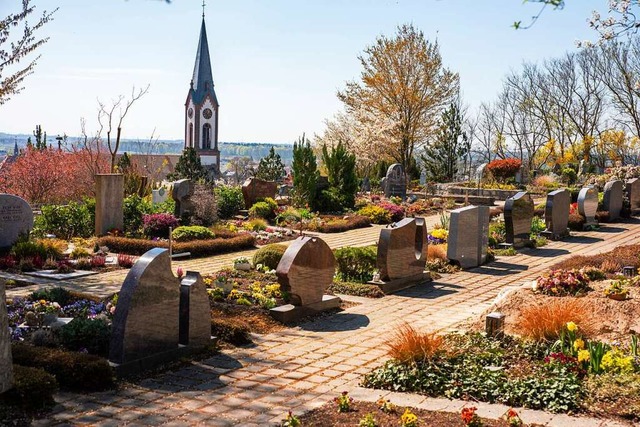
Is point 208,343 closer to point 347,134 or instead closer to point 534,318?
point 534,318

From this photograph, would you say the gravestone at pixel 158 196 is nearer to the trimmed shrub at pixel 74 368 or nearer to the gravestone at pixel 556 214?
the gravestone at pixel 556 214

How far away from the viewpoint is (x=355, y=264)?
14.2 meters

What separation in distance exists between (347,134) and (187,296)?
3731 cm

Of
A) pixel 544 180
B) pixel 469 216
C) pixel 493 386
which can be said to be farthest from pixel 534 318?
pixel 544 180

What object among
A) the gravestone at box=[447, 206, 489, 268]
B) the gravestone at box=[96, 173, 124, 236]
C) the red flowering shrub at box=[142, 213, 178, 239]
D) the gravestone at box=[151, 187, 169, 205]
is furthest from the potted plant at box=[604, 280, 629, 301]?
the gravestone at box=[151, 187, 169, 205]

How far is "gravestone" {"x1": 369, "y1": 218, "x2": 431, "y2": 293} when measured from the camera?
Answer: 13500 mm

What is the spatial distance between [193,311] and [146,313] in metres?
0.74

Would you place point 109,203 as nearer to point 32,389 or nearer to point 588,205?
point 32,389

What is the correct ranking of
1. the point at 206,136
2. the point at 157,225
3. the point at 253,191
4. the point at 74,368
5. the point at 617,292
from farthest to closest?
1. the point at 206,136
2. the point at 253,191
3. the point at 157,225
4. the point at 617,292
5. the point at 74,368

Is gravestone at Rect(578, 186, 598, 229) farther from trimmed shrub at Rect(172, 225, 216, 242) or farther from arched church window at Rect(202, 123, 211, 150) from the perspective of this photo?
arched church window at Rect(202, 123, 211, 150)

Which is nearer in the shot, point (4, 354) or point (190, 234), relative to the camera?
point (4, 354)

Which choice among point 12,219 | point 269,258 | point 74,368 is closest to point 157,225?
point 12,219

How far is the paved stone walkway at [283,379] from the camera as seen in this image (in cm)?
669

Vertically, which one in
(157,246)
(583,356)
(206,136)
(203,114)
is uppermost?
(203,114)
